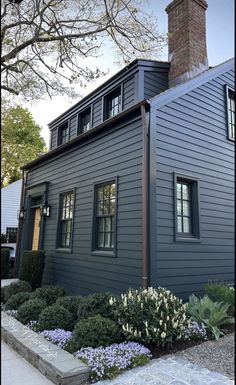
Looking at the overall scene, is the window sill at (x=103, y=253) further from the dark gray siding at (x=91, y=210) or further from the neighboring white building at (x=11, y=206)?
the neighboring white building at (x=11, y=206)

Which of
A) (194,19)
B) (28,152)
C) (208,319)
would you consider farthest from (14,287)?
(28,152)

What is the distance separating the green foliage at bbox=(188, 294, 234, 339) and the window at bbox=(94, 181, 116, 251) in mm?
2090

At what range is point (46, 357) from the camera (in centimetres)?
352

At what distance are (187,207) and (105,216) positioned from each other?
1749 millimetres

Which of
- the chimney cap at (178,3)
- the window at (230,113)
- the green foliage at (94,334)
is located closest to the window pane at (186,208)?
the window at (230,113)

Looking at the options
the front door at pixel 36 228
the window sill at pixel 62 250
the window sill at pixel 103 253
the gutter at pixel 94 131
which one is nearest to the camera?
the gutter at pixel 94 131

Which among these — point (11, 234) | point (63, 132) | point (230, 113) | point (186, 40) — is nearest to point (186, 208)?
point (230, 113)

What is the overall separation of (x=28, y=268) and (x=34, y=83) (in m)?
4.58

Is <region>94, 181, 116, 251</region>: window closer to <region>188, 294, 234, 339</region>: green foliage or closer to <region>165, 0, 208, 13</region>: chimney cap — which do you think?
<region>188, 294, 234, 339</region>: green foliage

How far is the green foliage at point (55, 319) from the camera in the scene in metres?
4.84

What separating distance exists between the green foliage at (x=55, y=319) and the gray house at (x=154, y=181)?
1169 mm

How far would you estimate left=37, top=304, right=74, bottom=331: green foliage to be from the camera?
4.84 m

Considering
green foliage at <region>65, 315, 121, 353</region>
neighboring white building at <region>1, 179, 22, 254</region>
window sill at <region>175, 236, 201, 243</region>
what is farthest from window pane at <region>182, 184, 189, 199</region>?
neighboring white building at <region>1, 179, 22, 254</region>

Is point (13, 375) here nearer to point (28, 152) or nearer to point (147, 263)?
point (147, 263)
